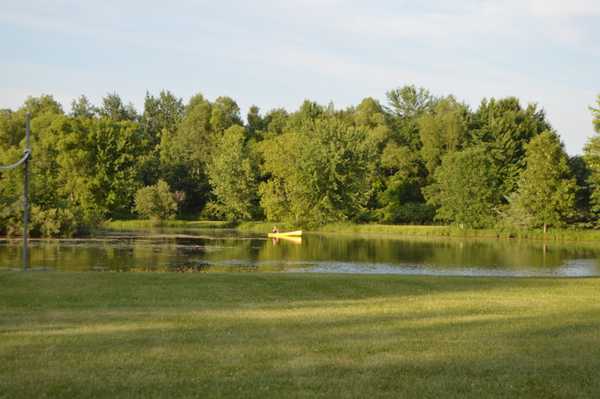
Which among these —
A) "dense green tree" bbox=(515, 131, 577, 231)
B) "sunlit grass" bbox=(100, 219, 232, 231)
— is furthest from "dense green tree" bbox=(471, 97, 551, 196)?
"sunlit grass" bbox=(100, 219, 232, 231)

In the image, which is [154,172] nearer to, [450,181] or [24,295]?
[450,181]

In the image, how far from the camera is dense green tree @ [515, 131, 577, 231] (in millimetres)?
61406

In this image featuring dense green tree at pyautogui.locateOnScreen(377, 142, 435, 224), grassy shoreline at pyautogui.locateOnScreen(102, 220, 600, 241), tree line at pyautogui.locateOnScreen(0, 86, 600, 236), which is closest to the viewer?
grassy shoreline at pyautogui.locateOnScreen(102, 220, 600, 241)

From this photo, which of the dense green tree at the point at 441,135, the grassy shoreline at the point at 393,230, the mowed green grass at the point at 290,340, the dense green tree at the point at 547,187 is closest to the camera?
the mowed green grass at the point at 290,340

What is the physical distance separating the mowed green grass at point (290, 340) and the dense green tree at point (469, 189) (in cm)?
4940

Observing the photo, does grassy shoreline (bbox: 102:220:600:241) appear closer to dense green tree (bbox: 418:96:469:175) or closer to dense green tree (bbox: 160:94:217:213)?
dense green tree (bbox: 160:94:217:213)

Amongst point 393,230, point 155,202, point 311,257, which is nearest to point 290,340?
point 311,257

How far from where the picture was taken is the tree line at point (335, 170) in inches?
2549

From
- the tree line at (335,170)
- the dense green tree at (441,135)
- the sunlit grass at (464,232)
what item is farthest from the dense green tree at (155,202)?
the dense green tree at (441,135)

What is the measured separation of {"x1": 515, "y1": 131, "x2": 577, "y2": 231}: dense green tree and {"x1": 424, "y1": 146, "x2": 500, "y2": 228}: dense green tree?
4057mm

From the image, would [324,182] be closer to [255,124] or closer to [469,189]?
[469,189]

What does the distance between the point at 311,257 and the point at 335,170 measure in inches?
1440

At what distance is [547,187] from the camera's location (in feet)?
205

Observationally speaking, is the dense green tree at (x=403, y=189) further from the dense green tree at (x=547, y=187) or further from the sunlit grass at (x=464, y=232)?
the dense green tree at (x=547, y=187)
